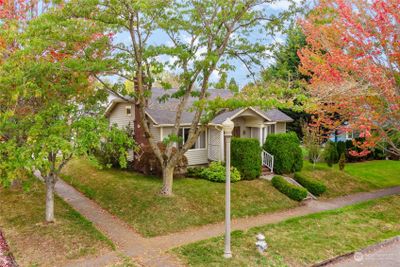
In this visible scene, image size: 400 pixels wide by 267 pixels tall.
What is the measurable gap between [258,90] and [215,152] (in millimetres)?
8717

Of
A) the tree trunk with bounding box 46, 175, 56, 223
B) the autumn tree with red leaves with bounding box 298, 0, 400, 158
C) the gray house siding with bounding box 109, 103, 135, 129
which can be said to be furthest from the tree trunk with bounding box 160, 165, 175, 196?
the gray house siding with bounding box 109, 103, 135, 129

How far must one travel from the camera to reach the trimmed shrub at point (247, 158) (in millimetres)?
18359

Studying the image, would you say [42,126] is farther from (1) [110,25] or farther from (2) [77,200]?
(2) [77,200]

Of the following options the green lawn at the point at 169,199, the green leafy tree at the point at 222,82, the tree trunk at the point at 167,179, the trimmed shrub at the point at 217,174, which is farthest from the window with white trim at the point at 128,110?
the green leafy tree at the point at 222,82

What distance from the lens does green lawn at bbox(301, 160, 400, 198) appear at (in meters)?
19.4

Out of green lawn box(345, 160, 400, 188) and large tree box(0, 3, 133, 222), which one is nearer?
large tree box(0, 3, 133, 222)

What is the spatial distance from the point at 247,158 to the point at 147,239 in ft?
27.1

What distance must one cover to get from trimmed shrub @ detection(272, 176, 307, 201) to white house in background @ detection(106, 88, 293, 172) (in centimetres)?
253

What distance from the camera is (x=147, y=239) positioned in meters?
11.7

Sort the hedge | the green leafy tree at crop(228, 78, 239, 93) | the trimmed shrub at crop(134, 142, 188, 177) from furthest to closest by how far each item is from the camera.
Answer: the trimmed shrub at crop(134, 142, 188, 177), the hedge, the green leafy tree at crop(228, 78, 239, 93)

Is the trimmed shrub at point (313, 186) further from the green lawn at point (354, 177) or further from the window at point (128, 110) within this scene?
the window at point (128, 110)

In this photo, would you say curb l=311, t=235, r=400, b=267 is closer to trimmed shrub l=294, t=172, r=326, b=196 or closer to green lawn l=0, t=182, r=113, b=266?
trimmed shrub l=294, t=172, r=326, b=196

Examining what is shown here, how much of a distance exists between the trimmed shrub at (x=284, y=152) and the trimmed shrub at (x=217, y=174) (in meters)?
3.24

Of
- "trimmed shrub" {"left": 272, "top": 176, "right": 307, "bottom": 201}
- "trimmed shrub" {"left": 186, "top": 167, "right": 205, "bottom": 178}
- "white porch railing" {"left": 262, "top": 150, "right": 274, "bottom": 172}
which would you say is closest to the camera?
"trimmed shrub" {"left": 272, "top": 176, "right": 307, "bottom": 201}
